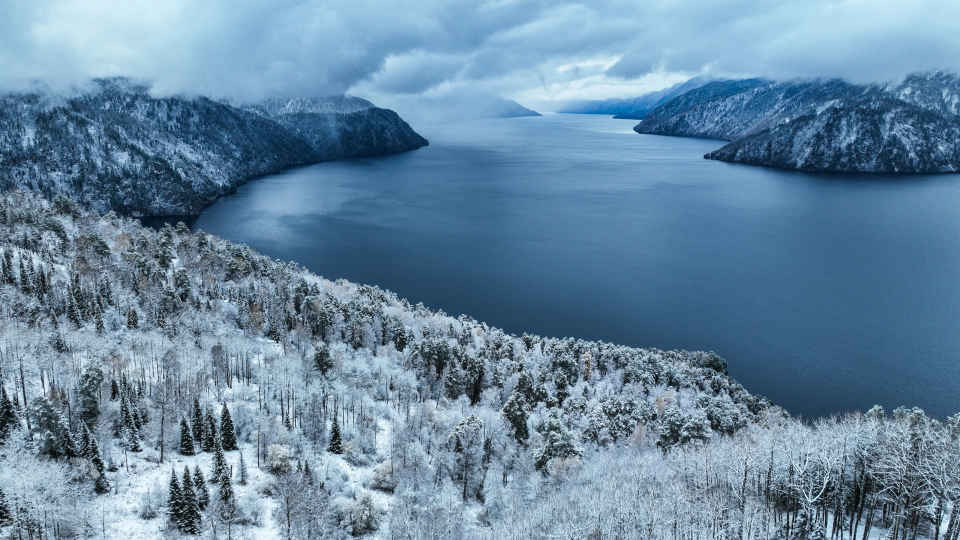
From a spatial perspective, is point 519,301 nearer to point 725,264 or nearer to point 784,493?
point 725,264

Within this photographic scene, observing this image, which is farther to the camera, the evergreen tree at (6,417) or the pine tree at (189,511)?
the evergreen tree at (6,417)

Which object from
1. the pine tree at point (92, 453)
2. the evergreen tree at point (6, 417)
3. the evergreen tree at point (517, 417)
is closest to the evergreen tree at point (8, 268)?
the evergreen tree at point (6, 417)

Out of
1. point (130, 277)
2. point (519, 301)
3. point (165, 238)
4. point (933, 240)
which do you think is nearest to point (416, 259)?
point (519, 301)

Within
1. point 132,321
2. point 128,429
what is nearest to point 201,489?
point 128,429

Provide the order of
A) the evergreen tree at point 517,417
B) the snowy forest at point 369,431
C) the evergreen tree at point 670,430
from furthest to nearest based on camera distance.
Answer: the evergreen tree at point 517,417
the evergreen tree at point 670,430
the snowy forest at point 369,431

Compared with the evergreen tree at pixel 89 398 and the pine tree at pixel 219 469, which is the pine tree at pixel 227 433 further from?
the evergreen tree at pixel 89 398
